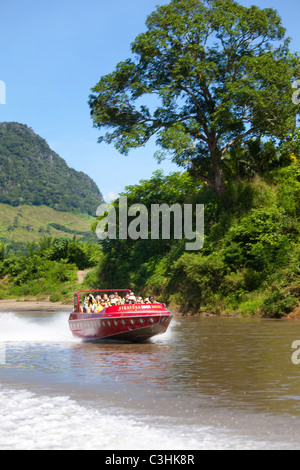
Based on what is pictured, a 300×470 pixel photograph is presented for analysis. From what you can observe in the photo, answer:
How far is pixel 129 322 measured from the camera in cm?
1989

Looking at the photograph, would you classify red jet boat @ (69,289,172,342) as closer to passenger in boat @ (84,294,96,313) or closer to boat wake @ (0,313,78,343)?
passenger in boat @ (84,294,96,313)

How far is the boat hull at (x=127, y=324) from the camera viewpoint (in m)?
19.8

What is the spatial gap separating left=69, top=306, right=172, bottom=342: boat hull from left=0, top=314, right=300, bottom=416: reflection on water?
1.48ft

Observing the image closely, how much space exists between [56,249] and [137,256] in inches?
924

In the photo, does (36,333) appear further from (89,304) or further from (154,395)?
(154,395)

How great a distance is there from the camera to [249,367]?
1397 cm

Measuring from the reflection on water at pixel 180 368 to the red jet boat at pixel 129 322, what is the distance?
0.46m

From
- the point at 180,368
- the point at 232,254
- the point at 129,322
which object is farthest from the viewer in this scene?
the point at 232,254

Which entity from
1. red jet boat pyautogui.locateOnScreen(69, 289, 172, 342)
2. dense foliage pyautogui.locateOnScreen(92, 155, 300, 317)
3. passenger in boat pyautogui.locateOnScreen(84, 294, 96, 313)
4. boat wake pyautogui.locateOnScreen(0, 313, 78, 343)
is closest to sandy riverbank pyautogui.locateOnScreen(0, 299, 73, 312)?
dense foliage pyautogui.locateOnScreen(92, 155, 300, 317)

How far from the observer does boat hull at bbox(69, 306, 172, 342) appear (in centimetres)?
1981

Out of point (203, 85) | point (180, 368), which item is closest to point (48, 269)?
point (203, 85)

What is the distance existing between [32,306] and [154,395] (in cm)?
3866

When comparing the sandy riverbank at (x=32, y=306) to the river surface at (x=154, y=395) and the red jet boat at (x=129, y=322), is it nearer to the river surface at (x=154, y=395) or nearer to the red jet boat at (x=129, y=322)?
the red jet boat at (x=129, y=322)

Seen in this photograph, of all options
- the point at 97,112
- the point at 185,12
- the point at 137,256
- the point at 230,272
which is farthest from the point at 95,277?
the point at 185,12
